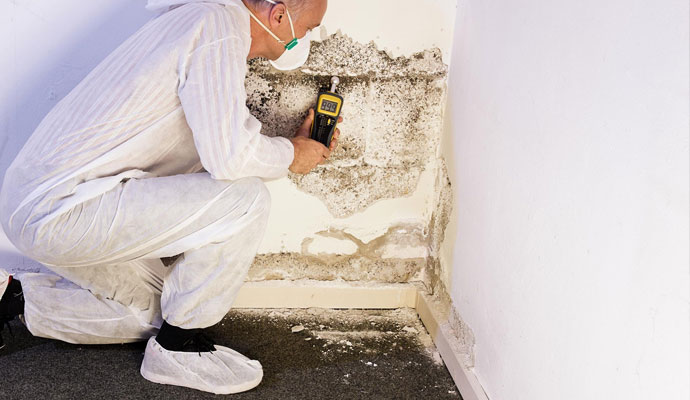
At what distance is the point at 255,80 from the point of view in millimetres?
1910

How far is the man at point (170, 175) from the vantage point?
146 centimetres

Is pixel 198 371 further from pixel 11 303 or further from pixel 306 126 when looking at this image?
pixel 306 126

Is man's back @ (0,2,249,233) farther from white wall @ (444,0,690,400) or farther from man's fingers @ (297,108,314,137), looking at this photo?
white wall @ (444,0,690,400)

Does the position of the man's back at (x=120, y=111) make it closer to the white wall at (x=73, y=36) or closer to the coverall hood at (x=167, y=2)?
the coverall hood at (x=167, y=2)

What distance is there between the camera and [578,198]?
116 cm

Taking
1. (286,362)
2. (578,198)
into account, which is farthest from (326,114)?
(578,198)

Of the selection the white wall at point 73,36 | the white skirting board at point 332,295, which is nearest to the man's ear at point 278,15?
the white wall at point 73,36

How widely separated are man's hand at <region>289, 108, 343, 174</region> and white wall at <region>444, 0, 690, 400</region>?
0.42 metres

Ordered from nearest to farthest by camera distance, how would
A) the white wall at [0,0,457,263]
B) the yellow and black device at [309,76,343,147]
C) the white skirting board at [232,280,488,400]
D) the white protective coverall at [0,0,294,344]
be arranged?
the white protective coverall at [0,0,294,344], the white wall at [0,0,457,263], the yellow and black device at [309,76,343,147], the white skirting board at [232,280,488,400]

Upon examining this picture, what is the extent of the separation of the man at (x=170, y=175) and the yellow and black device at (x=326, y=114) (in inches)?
7.8

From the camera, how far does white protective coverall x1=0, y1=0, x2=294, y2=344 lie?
1456mm

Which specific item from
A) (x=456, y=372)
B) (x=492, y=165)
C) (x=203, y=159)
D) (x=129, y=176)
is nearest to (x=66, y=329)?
(x=129, y=176)

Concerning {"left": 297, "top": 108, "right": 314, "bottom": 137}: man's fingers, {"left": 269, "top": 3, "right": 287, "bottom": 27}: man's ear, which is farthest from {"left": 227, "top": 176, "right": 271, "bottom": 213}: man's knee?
{"left": 269, "top": 3, "right": 287, "bottom": 27}: man's ear

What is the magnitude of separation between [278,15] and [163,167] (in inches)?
19.6
